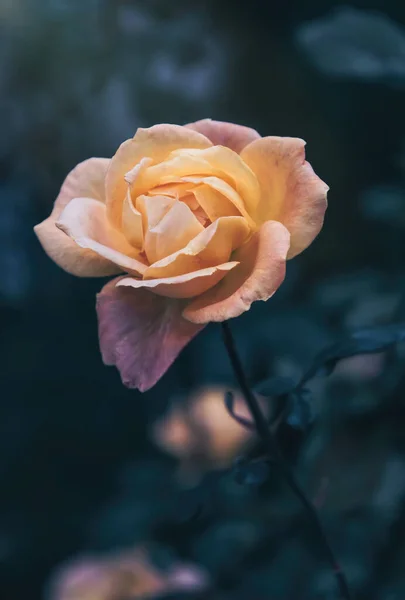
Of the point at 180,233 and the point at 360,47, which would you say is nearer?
the point at 180,233

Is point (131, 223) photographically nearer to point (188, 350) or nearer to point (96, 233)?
point (96, 233)

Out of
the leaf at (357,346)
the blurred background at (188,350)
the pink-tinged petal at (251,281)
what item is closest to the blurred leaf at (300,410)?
the leaf at (357,346)

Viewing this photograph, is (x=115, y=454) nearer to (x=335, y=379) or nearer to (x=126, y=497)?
(x=126, y=497)

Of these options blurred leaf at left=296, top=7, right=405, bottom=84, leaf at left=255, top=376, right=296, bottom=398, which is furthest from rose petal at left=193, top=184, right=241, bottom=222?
blurred leaf at left=296, top=7, right=405, bottom=84

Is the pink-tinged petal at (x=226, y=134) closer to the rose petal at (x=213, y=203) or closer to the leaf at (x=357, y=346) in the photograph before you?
the rose petal at (x=213, y=203)

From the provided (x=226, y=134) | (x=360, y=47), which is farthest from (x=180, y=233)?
(x=360, y=47)

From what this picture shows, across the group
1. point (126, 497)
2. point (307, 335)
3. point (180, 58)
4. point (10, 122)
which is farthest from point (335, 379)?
point (10, 122)
